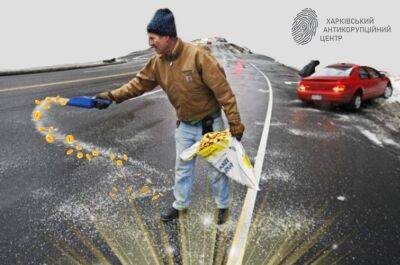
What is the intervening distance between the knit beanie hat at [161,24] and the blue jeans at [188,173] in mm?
1016

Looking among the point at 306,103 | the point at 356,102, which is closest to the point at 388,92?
the point at 356,102

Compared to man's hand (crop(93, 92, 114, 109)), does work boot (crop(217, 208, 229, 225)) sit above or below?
below

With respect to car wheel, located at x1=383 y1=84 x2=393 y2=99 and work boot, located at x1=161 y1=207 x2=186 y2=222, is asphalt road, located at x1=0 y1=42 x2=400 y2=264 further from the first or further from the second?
car wheel, located at x1=383 y1=84 x2=393 y2=99

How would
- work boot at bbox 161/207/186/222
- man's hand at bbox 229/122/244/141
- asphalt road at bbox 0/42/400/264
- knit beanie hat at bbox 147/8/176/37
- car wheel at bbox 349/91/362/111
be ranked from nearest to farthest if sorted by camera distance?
knit beanie hat at bbox 147/8/176/37
asphalt road at bbox 0/42/400/264
man's hand at bbox 229/122/244/141
work boot at bbox 161/207/186/222
car wheel at bbox 349/91/362/111

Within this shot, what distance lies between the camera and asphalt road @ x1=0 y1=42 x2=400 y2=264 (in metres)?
4.03

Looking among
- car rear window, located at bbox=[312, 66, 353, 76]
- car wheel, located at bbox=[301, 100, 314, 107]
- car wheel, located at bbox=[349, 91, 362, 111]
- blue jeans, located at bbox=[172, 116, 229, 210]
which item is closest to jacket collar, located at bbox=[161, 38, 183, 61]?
blue jeans, located at bbox=[172, 116, 229, 210]

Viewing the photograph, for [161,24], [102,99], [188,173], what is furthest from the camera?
[188,173]

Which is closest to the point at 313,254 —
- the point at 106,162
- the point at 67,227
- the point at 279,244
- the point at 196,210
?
the point at 279,244

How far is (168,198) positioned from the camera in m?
5.27

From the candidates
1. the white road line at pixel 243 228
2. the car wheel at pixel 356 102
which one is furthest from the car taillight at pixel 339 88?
the white road line at pixel 243 228

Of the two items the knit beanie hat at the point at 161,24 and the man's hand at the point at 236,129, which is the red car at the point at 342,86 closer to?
the man's hand at the point at 236,129

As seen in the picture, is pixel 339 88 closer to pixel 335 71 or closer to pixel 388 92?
pixel 335 71

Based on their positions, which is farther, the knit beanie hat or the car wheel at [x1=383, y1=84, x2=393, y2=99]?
the car wheel at [x1=383, y1=84, x2=393, y2=99]

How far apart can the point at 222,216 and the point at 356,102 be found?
384 inches
